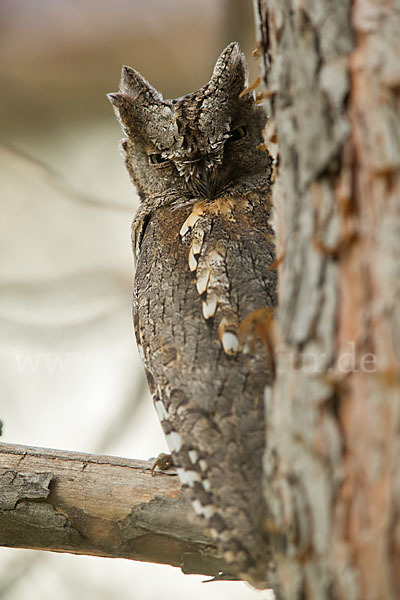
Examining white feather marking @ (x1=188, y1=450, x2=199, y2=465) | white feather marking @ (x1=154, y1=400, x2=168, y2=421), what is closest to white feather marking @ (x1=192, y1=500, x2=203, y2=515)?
white feather marking @ (x1=188, y1=450, x2=199, y2=465)

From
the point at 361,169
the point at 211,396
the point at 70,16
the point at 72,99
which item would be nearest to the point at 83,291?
the point at 72,99

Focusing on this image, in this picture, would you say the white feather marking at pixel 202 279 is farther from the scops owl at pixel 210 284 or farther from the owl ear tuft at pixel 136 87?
the owl ear tuft at pixel 136 87

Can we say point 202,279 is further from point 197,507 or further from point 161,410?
point 197,507

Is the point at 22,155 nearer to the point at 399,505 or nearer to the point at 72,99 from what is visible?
the point at 72,99

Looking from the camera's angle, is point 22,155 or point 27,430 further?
point 22,155

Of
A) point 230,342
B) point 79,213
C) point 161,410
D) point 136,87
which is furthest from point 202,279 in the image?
point 79,213
